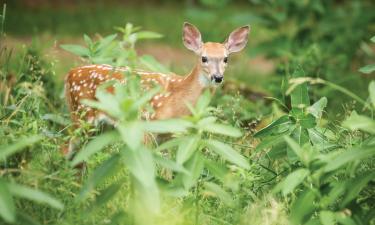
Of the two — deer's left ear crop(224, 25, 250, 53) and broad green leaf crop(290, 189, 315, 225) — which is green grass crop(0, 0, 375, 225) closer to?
broad green leaf crop(290, 189, 315, 225)

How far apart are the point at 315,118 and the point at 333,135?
0.85ft

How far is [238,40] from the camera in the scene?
6602 millimetres

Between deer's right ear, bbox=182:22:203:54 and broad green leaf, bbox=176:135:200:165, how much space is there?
2.35 m

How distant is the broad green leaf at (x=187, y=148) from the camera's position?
4.11m

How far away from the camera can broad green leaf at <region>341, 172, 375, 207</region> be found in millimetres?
4305

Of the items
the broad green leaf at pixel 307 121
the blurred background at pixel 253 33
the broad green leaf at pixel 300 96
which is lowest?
the blurred background at pixel 253 33

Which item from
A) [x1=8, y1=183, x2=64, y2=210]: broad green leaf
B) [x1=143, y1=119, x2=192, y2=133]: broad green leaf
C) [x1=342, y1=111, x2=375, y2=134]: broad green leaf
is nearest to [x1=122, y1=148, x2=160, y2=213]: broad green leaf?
[x1=143, y1=119, x2=192, y2=133]: broad green leaf

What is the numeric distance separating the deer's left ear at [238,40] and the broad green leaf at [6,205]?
3.14 m

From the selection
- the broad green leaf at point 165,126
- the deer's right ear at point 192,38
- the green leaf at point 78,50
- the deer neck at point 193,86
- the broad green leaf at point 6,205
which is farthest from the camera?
the deer's right ear at point 192,38

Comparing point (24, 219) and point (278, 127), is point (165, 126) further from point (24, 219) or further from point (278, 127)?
point (278, 127)

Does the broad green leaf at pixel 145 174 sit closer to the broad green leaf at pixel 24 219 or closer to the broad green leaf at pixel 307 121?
the broad green leaf at pixel 24 219

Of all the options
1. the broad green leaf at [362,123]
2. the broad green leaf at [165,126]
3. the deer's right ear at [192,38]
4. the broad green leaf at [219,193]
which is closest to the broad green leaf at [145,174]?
the broad green leaf at [165,126]

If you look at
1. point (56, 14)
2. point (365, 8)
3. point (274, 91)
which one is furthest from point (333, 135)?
point (56, 14)

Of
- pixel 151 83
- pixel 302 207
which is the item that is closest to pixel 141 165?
pixel 302 207
